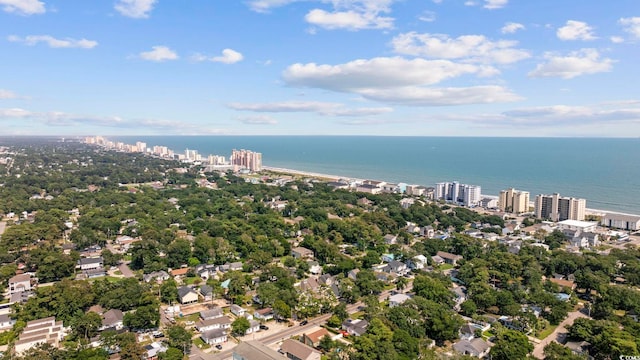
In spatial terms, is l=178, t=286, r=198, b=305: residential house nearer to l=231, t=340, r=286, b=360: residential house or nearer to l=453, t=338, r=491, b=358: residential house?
l=231, t=340, r=286, b=360: residential house

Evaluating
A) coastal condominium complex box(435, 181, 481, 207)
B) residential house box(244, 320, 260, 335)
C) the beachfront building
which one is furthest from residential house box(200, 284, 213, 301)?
the beachfront building

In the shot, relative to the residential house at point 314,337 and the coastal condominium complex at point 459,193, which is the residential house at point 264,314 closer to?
the residential house at point 314,337

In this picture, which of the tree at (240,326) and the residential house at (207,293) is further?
the residential house at (207,293)

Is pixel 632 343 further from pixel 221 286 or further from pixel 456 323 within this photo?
pixel 221 286

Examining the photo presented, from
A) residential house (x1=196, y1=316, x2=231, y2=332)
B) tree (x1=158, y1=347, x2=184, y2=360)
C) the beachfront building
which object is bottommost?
residential house (x1=196, y1=316, x2=231, y2=332)

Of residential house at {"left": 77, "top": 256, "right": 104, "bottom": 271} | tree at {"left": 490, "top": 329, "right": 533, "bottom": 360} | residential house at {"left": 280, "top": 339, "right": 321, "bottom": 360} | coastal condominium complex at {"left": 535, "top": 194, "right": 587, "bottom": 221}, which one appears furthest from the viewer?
coastal condominium complex at {"left": 535, "top": 194, "right": 587, "bottom": 221}

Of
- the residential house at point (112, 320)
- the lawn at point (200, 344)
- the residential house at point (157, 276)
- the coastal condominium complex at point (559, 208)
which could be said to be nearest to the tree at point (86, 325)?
the residential house at point (112, 320)

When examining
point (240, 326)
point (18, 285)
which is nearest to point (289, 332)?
point (240, 326)
